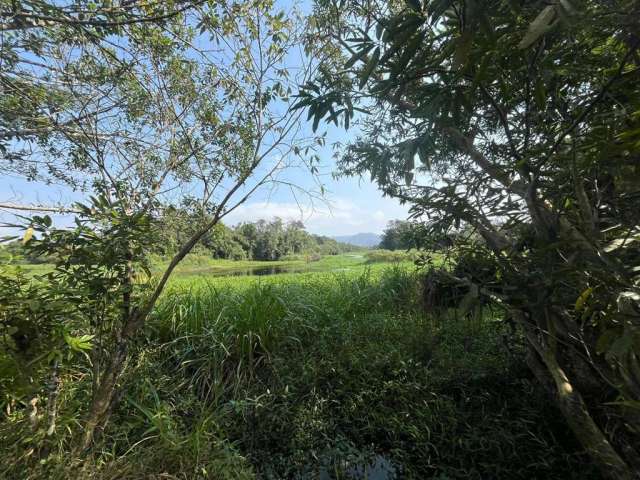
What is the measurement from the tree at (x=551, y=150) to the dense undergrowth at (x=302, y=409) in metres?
0.42

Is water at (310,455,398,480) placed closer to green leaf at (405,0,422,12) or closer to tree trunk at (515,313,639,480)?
tree trunk at (515,313,639,480)

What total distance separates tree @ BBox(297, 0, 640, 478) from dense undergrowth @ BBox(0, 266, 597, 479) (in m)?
0.42

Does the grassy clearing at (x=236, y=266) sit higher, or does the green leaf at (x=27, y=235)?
the green leaf at (x=27, y=235)

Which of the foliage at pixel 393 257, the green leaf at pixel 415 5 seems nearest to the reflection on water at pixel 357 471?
the green leaf at pixel 415 5

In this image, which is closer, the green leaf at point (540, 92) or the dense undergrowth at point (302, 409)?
the green leaf at point (540, 92)

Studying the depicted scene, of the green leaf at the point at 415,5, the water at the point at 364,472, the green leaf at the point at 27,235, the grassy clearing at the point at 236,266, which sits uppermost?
the green leaf at the point at 415,5

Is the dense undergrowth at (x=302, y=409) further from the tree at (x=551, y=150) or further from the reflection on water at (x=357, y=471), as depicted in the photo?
the tree at (x=551, y=150)

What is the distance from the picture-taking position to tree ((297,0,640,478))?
58cm

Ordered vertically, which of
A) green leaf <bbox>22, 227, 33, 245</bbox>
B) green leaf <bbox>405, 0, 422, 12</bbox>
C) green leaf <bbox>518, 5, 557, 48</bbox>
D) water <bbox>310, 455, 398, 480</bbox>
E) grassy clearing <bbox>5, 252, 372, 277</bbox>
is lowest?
water <bbox>310, 455, 398, 480</bbox>

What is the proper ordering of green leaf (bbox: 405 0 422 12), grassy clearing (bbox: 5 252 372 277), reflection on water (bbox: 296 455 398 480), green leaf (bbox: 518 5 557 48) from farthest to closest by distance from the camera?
1. grassy clearing (bbox: 5 252 372 277)
2. reflection on water (bbox: 296 455 398 480)
3. green leaf (bbox: 405 0 422 12)
4. green leaf (bbox: 518 5 557 48)

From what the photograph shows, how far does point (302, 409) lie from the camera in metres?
1.63

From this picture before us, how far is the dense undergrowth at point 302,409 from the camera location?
1.25 meters

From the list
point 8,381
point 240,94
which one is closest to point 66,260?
point 8,381

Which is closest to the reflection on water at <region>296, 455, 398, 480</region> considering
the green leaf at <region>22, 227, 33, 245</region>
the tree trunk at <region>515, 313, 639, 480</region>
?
the tree trunk at <region>515, 313, 639, 480</region>
